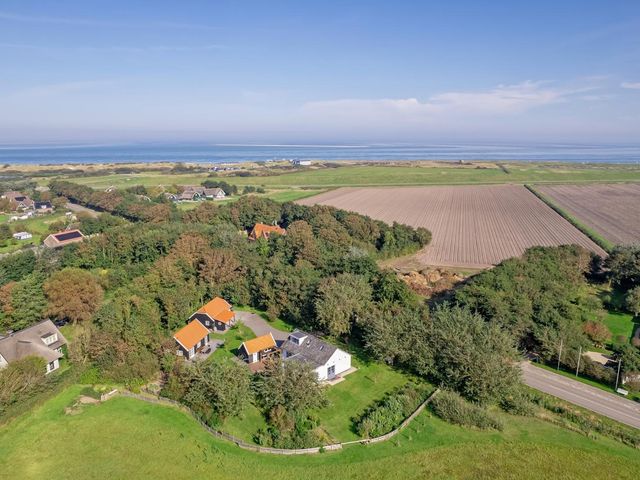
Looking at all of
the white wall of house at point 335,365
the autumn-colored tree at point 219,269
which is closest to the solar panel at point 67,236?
the autumn-colored tree at point 219,269

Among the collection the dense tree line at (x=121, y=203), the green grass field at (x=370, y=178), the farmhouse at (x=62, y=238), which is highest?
the green grass field at (x=370, y=178)

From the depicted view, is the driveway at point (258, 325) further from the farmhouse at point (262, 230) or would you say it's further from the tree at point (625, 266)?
the tree at point (625, 266)

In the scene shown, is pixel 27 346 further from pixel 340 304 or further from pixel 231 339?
pixel 340 304

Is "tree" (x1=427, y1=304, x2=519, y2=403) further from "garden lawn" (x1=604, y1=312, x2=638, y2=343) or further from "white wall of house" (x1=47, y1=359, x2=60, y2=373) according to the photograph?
"white wall of house" (x1=47, y1=359, x2=60, y2=373)

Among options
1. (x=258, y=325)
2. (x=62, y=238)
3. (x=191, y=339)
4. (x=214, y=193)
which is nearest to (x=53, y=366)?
(x=191, y=339)

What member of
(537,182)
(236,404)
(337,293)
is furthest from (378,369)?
(537,182)
